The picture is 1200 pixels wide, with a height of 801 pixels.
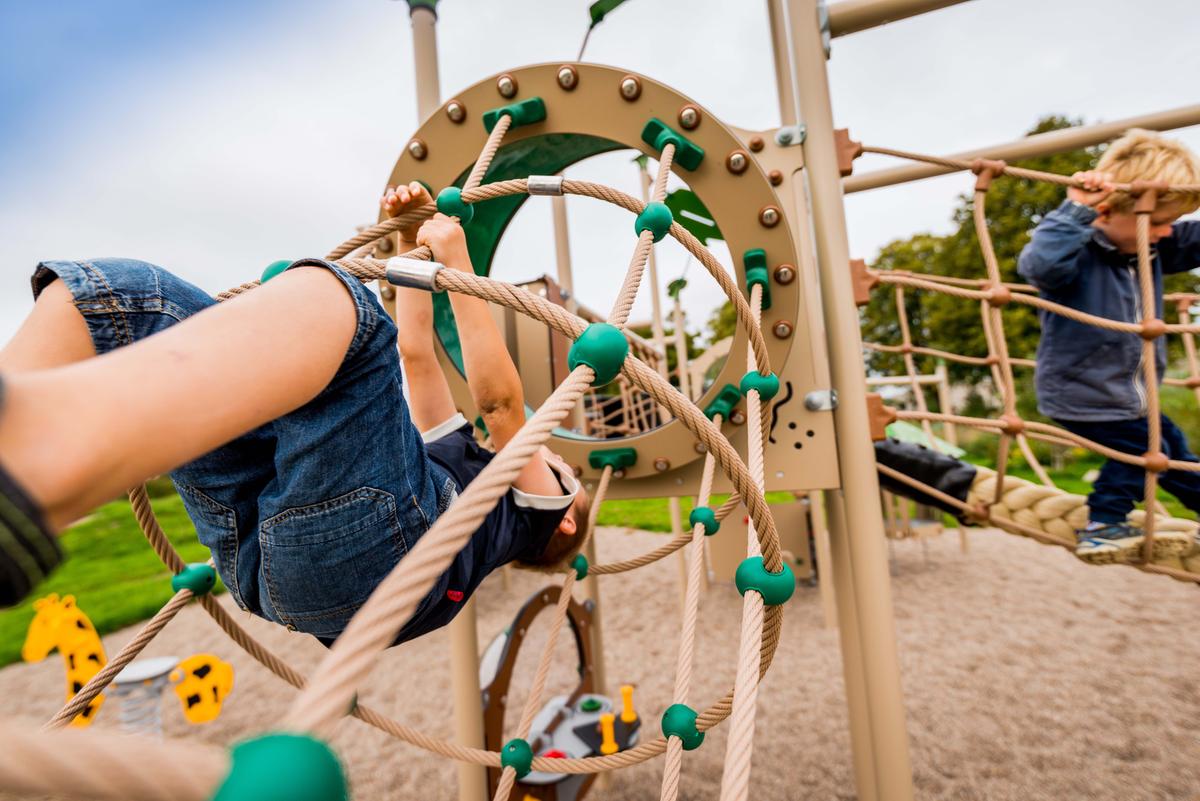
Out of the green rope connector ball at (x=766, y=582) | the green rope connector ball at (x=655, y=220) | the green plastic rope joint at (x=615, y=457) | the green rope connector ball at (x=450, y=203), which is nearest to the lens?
the green rope connector ball at (x=766, y=582)

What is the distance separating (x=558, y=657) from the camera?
9.43ft

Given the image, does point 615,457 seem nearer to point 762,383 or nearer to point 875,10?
point 762,383

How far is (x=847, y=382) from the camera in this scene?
1.14 m

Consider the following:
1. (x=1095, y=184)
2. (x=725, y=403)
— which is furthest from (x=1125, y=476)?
(x=725, y=403)

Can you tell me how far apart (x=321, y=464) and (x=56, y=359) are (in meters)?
0.24

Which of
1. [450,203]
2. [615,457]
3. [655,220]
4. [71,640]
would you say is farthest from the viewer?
[71,640]

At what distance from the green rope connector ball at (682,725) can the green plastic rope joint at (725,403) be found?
59 centimetres

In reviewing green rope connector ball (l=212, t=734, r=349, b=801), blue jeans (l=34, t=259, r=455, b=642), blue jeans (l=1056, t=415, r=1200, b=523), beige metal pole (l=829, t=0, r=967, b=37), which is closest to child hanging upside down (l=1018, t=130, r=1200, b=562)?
blue jeans (l=1056, t=415, r=1200, b=523)

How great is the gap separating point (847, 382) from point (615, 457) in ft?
1.66

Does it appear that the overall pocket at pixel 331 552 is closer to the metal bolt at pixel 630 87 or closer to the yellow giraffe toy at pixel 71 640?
the metal bolt at pixel 630 87

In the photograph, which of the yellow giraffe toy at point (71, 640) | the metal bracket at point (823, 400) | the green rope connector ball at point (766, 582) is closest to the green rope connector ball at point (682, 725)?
the green rope connector ball at point (766, 582)

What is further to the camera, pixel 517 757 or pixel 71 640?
pixel 71 640

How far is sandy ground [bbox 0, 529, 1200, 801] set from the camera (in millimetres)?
1689

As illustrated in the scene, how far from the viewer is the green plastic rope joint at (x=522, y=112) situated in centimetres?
113
